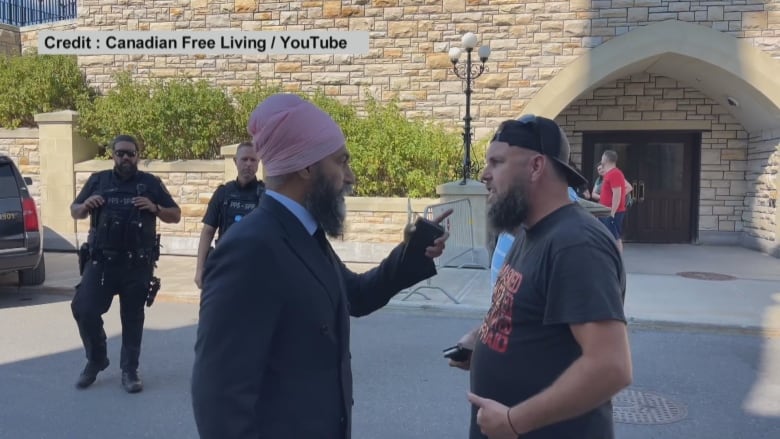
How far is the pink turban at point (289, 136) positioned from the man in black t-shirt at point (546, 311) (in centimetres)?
57

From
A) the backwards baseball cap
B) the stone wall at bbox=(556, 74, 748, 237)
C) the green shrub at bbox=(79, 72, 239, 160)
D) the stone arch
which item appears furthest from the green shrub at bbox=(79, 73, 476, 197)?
the backwards baseball cap

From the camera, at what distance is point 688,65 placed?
45.6 ft

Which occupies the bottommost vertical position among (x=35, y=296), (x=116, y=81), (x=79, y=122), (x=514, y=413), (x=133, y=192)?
(x=35, y=296)

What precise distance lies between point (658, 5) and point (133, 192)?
11633 mm

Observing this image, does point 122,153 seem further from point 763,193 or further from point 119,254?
point 763,193

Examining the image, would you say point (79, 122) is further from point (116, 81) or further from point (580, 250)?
point (580, 250)

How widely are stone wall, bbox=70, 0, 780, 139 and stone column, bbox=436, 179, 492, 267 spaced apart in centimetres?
315

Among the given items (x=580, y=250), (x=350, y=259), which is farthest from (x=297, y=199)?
(x=350, y=259)

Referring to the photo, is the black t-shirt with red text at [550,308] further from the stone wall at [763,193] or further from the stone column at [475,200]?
the stone wall at [763,193]

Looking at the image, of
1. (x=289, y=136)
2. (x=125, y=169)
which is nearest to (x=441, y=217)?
(x=289, y=136)

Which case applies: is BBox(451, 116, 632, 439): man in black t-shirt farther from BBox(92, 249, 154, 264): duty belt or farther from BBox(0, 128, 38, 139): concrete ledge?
BBox(0, 128, 38, 139): concrete ledge

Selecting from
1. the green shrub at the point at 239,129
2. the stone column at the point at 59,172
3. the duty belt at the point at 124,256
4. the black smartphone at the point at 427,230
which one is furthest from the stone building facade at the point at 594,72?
the black smartphone at the point at 427,230

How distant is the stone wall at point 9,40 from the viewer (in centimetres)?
1648

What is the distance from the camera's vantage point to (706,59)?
13180 millimetres
